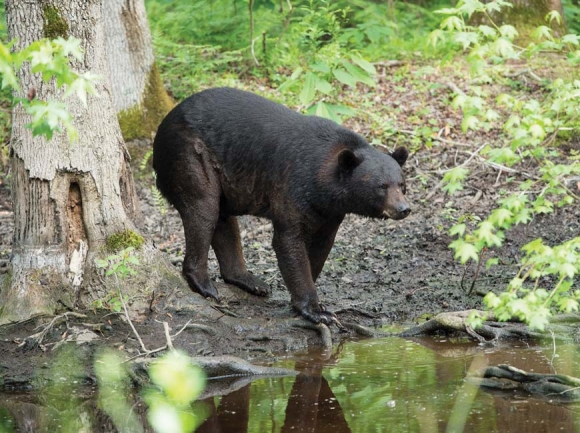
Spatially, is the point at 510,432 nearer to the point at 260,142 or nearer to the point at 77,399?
the point at 77,399

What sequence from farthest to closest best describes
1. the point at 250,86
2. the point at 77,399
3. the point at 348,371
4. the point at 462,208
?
the point at 250,86, the point at 462,208, the point at 348,371, the point at 77,399

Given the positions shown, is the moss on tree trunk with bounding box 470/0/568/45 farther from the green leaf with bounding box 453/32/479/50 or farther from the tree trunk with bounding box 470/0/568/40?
the green leaf with bounding box 453/32/479/50

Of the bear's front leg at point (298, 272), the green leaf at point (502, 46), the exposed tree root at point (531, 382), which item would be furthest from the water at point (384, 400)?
the green leaf at point (502, 46)

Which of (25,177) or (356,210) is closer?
(25,177)

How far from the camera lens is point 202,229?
26.4 feet

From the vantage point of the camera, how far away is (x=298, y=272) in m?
7.74

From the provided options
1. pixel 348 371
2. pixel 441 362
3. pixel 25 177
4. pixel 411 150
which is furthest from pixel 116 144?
pixel 411 150

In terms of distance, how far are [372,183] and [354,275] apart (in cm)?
204

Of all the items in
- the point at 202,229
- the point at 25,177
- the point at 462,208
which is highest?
the point at 25,177

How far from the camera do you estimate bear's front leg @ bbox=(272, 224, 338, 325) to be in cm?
770

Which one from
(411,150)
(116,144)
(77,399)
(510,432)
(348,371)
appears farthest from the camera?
(411,150)

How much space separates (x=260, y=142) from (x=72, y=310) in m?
2.30

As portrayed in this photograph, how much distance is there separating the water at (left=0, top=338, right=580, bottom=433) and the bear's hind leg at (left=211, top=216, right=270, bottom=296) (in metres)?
1.38

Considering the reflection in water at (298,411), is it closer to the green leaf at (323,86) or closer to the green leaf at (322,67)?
the green leaf at (323,86)
